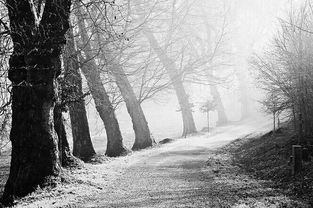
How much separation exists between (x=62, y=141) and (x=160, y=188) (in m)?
3.89

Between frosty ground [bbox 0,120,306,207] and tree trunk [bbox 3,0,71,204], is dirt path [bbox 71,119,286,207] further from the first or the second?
tree trunk [bbox 3,0,71,204]

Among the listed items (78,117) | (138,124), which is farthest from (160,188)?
(138,124)

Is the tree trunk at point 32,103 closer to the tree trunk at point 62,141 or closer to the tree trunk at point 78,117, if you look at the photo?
the tree trunk at point 62,141

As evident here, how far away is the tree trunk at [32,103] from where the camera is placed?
8109 mm

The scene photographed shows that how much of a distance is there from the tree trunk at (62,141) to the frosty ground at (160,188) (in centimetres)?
45

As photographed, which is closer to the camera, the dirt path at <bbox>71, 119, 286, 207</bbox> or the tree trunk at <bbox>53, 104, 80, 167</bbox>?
the dirt path at <bbox>71, 119, 286, 207</bbox>

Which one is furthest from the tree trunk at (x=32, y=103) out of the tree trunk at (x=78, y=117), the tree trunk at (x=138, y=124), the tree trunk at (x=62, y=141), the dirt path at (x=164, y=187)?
the tree trunk at (x=138, y=124)

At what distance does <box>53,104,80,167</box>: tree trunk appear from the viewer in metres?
10.3

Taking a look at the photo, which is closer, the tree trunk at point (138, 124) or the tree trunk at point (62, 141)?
the tree trunk at point (62, 141)

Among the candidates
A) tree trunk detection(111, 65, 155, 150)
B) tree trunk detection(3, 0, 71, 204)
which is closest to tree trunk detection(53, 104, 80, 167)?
tree trunk detection(3, 0, 71, 204)

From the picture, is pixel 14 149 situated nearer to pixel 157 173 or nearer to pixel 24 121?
pixel 24 121

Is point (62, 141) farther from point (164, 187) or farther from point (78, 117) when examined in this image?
point (164, 187)

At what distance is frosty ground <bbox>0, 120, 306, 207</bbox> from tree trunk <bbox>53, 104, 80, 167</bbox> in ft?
1.49

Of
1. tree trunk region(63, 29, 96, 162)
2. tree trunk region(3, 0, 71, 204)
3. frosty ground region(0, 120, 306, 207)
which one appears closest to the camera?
frosty ground region(0, 120, 306, 207)
